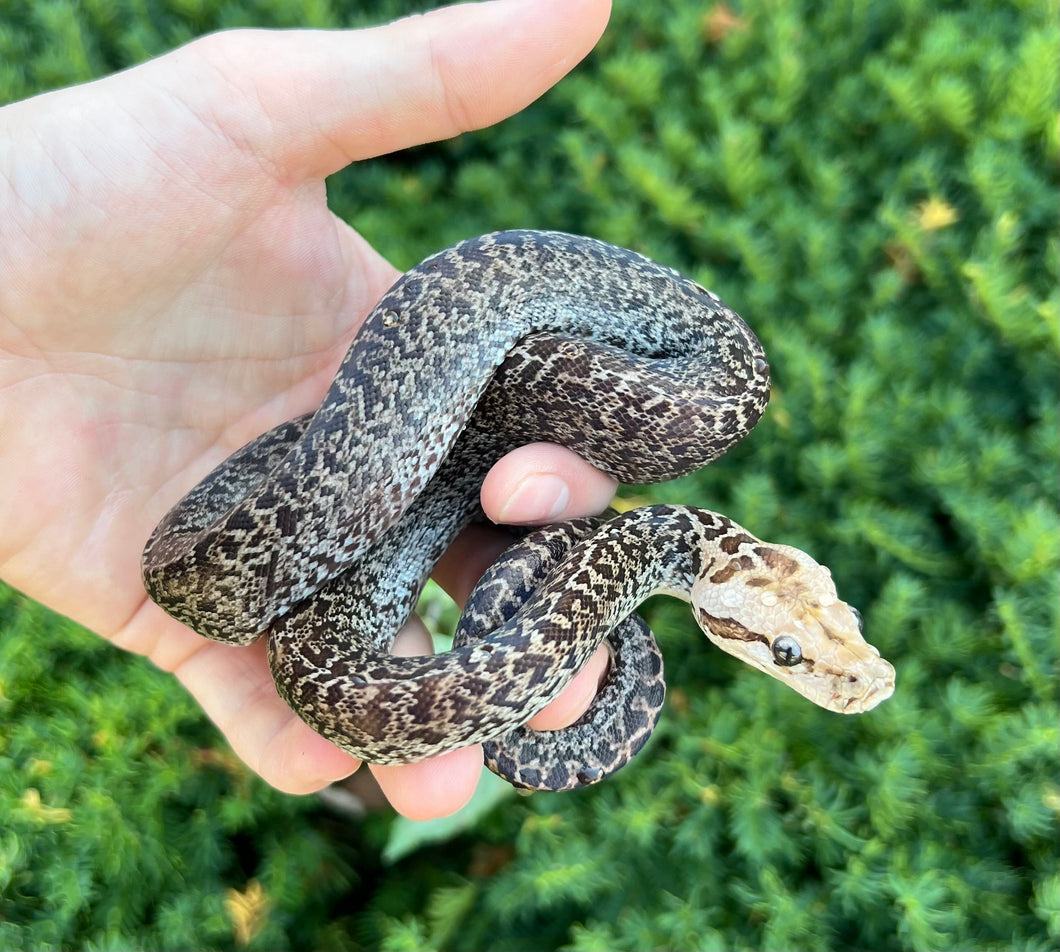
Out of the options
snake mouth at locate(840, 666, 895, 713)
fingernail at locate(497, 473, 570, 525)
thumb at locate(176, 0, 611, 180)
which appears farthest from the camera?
fingernail at locate(497, 473, 570, 525)

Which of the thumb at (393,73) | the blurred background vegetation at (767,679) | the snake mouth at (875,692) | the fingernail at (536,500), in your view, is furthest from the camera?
the blurred background vegetation at (767,679)

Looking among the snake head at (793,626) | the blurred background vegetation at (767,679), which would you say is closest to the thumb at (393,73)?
the blurred background vegetation at (767,679)

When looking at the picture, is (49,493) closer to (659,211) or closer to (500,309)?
(500,309)

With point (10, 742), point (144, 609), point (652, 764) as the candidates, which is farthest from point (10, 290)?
point (652, 764)

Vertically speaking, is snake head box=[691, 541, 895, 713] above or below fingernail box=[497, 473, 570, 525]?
below

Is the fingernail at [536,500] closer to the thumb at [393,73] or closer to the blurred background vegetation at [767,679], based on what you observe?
the blurred background vegetation at [767,679]

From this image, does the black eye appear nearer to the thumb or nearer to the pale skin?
the pale skin

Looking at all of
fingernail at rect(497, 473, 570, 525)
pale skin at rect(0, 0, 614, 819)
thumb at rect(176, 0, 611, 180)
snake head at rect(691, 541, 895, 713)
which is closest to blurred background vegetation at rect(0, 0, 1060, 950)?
pale skin at rect(0, 0, 614, 819)

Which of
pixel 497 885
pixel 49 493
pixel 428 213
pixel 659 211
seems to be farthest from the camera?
pixel 428 213
